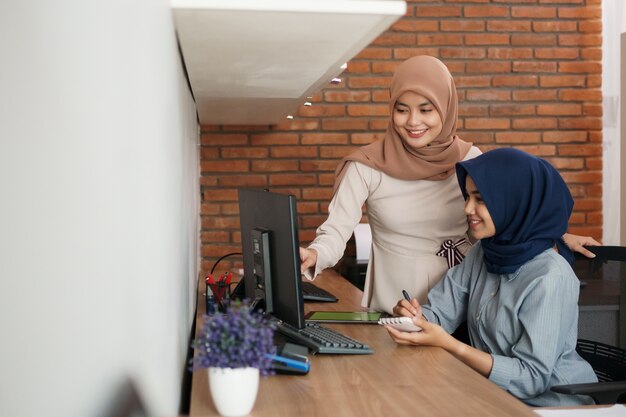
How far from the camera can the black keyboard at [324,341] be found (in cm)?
190

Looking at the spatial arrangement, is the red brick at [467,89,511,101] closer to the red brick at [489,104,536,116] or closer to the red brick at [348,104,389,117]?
the red brick at [489,104,536,116]

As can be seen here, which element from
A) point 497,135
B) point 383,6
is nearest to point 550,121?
point 497,135

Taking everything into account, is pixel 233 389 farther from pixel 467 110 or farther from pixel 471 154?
pixel 467 110

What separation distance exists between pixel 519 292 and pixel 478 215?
25cm

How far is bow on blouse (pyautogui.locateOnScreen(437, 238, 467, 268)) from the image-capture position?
2.59 meters

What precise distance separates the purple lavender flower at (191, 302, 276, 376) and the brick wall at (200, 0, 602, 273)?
10.3ft

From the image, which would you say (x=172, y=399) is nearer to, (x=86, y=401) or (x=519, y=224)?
(x=86, y=401)

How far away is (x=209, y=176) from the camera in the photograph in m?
4.38

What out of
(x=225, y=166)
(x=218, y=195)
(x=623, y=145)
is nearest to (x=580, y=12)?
Answer: (x=623, y=145)

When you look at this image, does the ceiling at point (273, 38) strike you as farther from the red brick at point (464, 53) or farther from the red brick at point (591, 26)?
the red brick at point (591, 26)

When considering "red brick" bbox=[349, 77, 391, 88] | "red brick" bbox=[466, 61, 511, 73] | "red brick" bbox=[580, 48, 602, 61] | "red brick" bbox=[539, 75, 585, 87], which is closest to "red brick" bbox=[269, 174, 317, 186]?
"red brick" bbox=[349, 77, 391, 88]

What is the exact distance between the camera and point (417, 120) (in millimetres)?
2537

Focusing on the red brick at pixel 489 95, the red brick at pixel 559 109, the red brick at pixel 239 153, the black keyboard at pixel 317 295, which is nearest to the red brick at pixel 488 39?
the red brick at pixel 489 95

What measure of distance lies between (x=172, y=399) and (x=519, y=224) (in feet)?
3.90
